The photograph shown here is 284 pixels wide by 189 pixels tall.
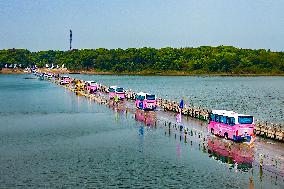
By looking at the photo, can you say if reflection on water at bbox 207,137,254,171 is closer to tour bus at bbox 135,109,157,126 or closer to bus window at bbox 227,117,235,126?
bus window at bbox 227,117,235,126

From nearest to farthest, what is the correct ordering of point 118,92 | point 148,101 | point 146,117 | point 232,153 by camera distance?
point 232,153 < point 146,117 < point 148,101 < point 118,92

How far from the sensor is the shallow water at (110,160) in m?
52.9

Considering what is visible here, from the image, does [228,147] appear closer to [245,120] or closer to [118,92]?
[245,120]

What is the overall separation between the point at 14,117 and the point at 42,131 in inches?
1169

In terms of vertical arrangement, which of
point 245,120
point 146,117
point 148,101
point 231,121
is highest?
point 245,120

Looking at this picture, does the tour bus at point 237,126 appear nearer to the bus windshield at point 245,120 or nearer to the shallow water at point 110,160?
the bus windshield at point 245,120

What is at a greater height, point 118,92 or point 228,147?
point 118,92

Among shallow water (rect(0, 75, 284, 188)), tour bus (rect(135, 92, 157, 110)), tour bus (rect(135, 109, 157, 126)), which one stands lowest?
shallow water (rect(0, 75, 284, 188))

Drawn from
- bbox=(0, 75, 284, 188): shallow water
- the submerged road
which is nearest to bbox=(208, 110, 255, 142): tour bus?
the submerged road

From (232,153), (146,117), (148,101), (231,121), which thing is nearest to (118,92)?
(148,101)

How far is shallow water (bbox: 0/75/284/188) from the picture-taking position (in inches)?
2083

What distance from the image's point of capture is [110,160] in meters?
64.3

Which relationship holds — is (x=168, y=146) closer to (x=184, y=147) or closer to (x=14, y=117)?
(x=184, y=147)

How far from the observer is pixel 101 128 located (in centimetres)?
9425
